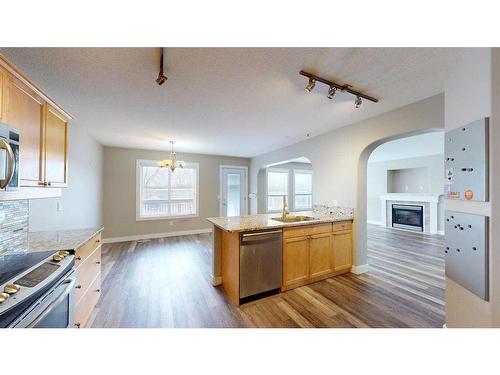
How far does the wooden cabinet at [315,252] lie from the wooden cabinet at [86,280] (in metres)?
2.10

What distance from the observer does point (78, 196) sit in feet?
10.7

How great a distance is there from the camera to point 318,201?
3705 mm

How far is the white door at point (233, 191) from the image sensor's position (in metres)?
6.16

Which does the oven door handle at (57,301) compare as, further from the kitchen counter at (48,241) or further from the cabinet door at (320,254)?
the cabinet door at (320,254)

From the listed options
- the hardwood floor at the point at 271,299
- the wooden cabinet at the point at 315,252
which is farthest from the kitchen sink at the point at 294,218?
the hardwood floor at the point at 271,299

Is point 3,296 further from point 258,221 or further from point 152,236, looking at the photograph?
point 152,236

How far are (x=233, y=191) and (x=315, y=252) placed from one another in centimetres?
406

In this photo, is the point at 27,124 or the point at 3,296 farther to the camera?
the point at 27,124

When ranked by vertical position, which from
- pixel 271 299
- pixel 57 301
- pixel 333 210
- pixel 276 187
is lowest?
pixel 271 299

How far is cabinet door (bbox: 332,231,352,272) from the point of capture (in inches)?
114

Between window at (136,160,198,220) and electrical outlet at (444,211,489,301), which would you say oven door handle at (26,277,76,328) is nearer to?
electrical outlet at (444,211,489,301)

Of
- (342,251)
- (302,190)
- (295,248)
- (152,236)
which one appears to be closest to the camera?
(295,248)

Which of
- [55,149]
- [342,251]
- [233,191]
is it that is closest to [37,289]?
[55,149]
